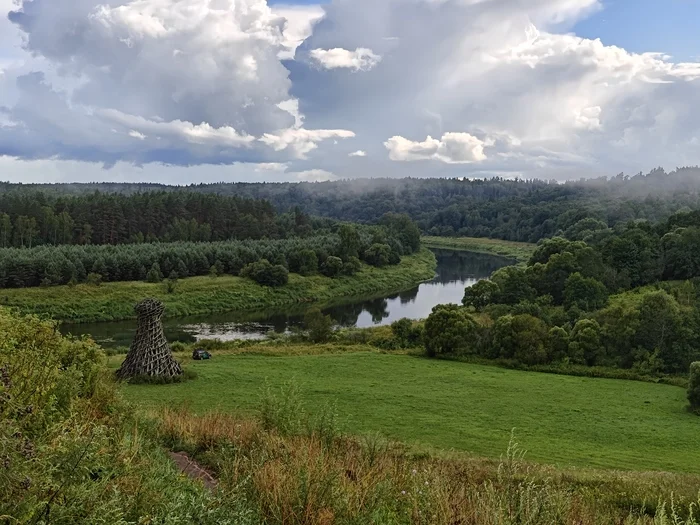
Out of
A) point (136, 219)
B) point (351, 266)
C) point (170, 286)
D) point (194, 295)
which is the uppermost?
→ point (136, 219)

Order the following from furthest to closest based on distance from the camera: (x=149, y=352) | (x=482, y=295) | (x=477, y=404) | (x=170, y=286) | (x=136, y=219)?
(x=136, y=219) → (x=170, y=286) → (x=482, y=295) → (x=149, y=352) → (x=477, y=404)

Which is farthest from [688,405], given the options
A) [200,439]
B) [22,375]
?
[22,375]

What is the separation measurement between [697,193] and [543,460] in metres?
180

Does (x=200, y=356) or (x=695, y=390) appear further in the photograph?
(x=200, y=356)

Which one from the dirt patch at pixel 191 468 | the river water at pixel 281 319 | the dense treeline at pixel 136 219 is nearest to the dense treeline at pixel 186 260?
the river water at pixel 281 319

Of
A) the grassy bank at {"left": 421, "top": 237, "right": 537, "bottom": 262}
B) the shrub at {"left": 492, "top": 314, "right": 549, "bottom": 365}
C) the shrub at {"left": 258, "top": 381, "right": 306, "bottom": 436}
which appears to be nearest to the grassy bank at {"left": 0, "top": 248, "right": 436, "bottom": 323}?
the shrub at {"left": 492, "top": 314, "right": 549, "bottom": 365}

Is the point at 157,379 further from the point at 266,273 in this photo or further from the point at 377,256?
the point at 377,256

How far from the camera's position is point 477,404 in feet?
77.8

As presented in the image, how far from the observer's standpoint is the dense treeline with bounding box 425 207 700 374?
33.4 meters

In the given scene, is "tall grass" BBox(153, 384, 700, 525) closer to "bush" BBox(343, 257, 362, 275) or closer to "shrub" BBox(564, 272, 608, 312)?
"shrub" BBox(564, 272, 608, 312)

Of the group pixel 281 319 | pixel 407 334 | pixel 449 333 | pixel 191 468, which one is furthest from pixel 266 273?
pixel 191 468

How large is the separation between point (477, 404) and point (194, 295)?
48.6 meters

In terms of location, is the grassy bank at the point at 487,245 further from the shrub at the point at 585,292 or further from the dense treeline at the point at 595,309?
the shrub at the point at 585,292

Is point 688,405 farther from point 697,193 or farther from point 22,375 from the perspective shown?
point 697,193
